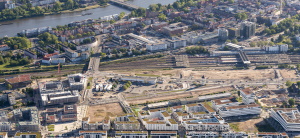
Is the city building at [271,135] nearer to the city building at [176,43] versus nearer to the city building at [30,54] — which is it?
the city building at [176,43]

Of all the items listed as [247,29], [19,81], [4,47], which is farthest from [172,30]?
[19,81]

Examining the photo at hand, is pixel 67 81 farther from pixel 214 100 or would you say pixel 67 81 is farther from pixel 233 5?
pixel 233 5

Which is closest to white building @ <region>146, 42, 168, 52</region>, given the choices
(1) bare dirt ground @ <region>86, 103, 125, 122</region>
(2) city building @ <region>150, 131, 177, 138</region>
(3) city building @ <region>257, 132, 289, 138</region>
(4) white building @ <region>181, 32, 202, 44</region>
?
(4) white building @ <region>181, 32, 202, 44</region>

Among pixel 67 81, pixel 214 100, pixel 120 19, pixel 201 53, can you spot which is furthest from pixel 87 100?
pixel 120 19

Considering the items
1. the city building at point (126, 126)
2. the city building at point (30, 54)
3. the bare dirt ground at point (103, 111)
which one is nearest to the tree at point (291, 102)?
the city building at point (126, 126)

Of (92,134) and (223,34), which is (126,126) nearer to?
(92,134)

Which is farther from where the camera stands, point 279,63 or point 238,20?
point 238,20
